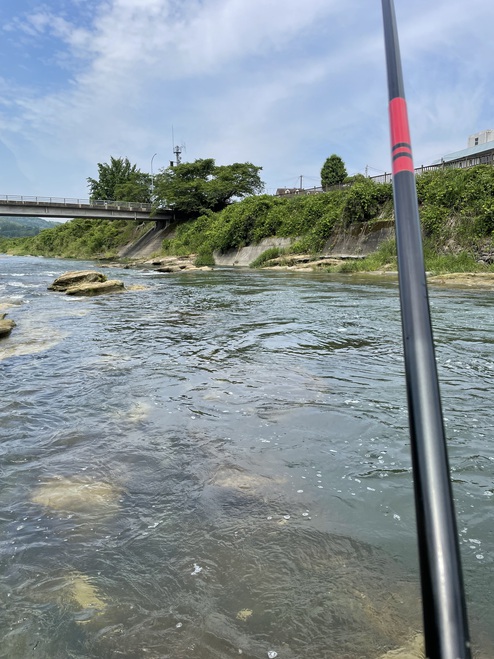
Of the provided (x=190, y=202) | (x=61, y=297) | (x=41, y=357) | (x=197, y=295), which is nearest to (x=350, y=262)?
(x=197, y=295)

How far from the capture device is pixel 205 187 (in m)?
51.3

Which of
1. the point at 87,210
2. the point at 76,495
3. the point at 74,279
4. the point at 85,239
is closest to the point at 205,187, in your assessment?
the point at 87,210

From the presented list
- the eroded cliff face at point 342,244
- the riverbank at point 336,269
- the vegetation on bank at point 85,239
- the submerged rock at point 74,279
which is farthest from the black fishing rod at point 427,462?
the vegetation on bank at point 85,239

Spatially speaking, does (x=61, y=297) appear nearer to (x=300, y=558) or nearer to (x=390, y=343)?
(x=390, y=343)

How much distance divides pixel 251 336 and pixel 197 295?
7.93 meters

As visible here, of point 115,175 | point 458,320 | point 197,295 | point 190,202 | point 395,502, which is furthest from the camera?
point 115,175

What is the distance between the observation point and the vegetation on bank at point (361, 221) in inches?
866

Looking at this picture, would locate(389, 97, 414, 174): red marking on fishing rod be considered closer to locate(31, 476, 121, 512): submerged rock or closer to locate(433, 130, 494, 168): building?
locate(31, 476, 121, 512): submerged rock

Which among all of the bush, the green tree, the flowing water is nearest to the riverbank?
the bush

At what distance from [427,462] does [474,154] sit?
48042mm

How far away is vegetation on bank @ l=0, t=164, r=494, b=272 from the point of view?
72.2ft

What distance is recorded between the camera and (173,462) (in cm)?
351

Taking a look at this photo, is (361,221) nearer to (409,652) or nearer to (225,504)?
(225,504)

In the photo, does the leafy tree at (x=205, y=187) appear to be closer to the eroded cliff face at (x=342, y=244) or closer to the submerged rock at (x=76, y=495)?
the eroded cliff face at (x=342, y=244)
